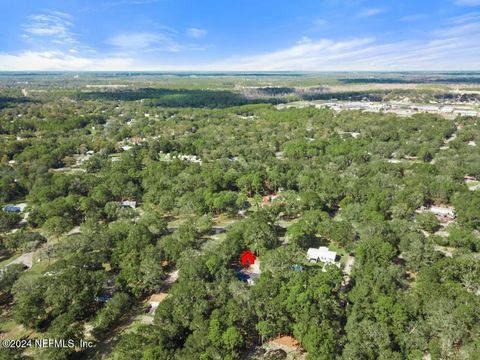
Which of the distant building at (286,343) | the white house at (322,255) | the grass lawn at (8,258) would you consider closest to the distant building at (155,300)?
the distant building at (286,343)

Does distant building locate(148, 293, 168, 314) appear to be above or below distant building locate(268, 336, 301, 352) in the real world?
above

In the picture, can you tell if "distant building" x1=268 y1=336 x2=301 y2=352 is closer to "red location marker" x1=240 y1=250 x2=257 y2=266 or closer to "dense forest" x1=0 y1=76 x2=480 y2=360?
"dense forest" x1=0 y1=76 x2=480 y2=360

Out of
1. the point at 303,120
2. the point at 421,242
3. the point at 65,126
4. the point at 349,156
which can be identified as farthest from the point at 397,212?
the point at 65,126

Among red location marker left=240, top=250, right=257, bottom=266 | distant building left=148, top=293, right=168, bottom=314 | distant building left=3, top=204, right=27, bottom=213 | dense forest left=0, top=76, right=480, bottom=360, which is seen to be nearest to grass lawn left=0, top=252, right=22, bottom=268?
dense forest left=0, top=76, right=480, bottom=360

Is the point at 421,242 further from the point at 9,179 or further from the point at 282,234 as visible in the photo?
the point at 9,179

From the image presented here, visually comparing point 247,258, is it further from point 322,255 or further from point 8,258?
point 8,258

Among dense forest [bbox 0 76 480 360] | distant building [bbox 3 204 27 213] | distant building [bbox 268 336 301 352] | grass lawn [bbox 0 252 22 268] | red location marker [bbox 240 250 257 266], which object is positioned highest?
dense forest [bbox 0 76 480 360]

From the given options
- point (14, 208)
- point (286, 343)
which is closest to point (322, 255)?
point (286, 343)
